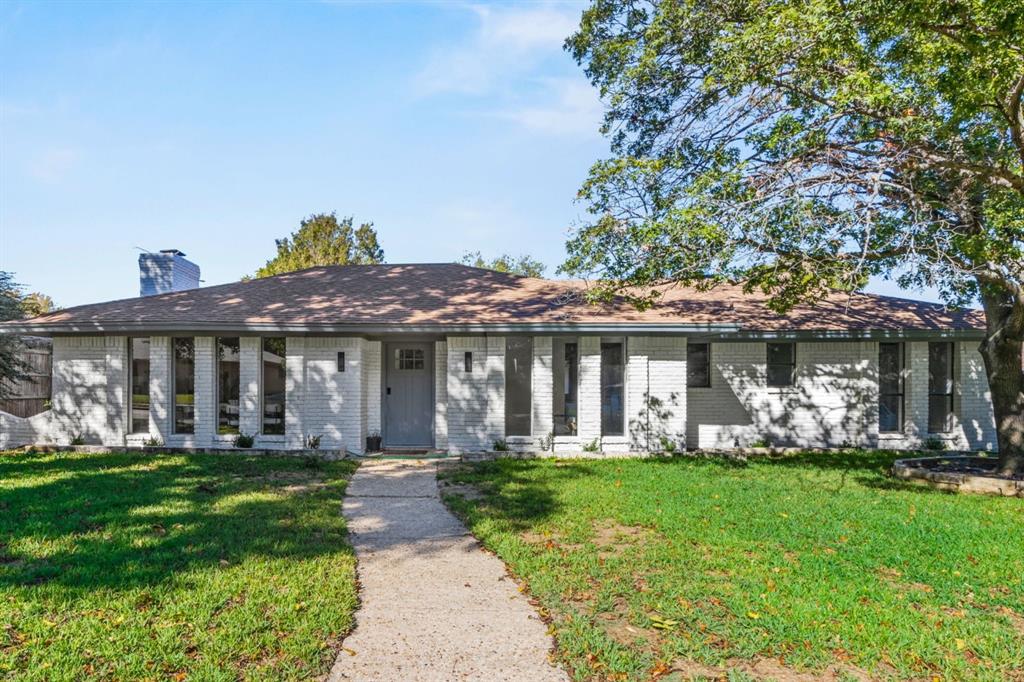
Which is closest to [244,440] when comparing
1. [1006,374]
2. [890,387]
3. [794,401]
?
[794,401]

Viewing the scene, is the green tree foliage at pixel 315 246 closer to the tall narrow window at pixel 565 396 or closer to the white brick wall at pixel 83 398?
the white brick wall at pixel 83 398

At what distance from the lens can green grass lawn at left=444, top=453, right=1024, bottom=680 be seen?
3.61 meters

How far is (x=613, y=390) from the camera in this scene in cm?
1180

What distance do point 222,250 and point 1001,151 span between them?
2229 centimetres

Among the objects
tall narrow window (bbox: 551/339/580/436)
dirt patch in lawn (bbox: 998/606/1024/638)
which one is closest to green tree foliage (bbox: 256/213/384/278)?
tall narrow window (bbox: 551/339/580/436)

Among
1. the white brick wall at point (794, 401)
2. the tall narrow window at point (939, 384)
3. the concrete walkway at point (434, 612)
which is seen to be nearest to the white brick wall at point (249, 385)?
the concrete walkway at point (434, 612)

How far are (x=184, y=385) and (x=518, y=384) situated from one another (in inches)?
267

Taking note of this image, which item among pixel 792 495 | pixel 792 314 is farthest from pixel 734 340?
pixel 792 495

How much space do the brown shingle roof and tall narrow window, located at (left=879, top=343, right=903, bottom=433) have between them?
796 mm

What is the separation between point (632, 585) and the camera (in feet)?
15.4

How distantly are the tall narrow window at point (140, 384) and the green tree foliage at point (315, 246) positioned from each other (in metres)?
19.2

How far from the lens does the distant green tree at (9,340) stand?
14.1 meters

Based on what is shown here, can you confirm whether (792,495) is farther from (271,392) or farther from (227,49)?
(227,49)

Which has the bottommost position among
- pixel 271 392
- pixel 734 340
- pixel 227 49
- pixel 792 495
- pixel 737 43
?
pixel 792 495
